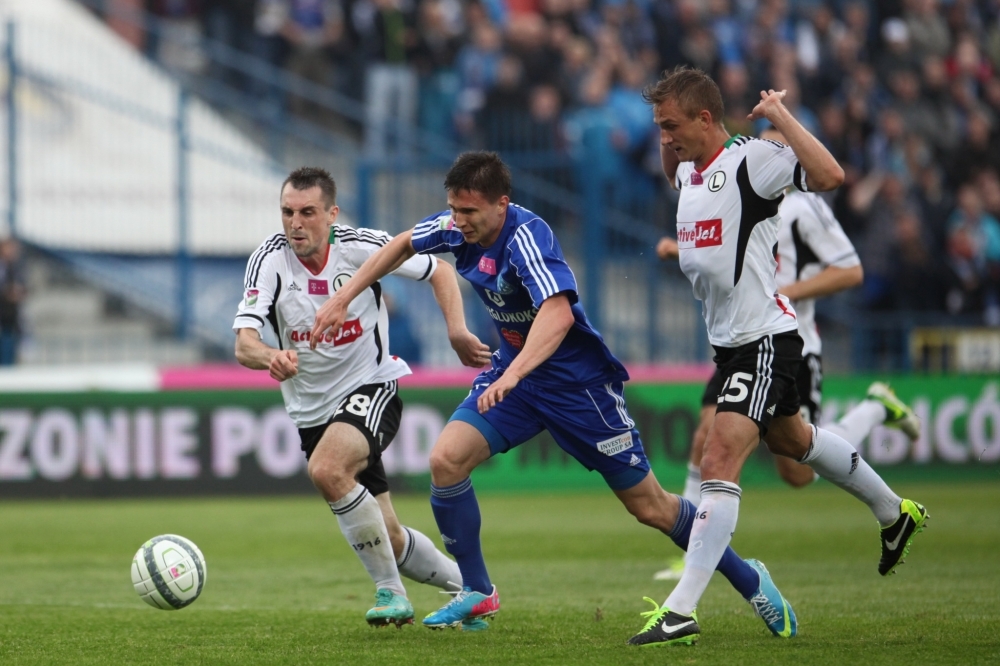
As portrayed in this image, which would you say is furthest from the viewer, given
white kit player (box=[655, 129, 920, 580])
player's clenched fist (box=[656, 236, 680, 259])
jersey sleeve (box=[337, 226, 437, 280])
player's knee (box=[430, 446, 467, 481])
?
→ white kit player (box=[655, 129, 920, 580])

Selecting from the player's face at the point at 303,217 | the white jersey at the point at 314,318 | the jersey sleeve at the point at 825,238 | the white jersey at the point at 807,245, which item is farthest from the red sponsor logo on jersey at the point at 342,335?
the jersey sleeve at the point at 825,238

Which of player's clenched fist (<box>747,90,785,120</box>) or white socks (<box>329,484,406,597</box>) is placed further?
white socks (<box>329,484,406,597</box>)

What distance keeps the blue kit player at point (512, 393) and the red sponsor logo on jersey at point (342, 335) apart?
1.64ft

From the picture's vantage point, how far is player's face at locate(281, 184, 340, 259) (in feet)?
24.4

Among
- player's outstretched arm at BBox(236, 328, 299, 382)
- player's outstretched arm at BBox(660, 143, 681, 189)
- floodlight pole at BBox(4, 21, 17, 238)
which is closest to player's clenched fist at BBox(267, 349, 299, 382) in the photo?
player's outstretched arm at BBox(236, 328, 299, 382)

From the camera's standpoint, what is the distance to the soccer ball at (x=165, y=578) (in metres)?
7.17

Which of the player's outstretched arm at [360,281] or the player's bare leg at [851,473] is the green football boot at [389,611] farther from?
the player's bare leg at [851,473]

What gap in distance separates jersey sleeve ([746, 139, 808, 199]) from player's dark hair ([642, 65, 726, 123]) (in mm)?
257

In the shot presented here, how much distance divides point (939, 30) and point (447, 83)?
25.6ft

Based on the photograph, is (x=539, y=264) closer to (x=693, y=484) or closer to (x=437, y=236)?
(x=437, y=236)

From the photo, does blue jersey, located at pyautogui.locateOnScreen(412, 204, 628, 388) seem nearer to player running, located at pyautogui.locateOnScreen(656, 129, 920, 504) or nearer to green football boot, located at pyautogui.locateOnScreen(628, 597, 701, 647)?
green football boot, located at pyautogui.locateOnScreen(628, 597, 701, 647)

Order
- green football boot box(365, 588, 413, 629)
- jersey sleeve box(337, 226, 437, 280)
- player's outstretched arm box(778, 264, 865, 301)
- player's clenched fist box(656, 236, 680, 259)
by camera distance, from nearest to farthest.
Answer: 1. green football boot box(365, 588, 413, 629)
2. jersey sleeve box(337, 226, 437, 280)
3. player's clenched fist box(656, 236, 680, 259)
4. player's outstretched arm box(778, 264, 865, 301)

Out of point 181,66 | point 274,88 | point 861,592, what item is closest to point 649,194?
point 274,88

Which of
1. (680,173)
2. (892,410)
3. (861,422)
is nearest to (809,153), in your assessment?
(680,173)
